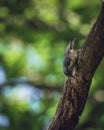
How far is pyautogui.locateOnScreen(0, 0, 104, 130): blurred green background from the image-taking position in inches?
273

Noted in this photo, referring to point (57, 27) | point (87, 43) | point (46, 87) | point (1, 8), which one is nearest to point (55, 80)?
point (46, 87)

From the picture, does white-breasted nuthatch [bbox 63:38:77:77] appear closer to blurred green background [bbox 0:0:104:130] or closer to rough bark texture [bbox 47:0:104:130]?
rough bark texture [bbox 47:0:104:130]

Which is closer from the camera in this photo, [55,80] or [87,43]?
[87,43]

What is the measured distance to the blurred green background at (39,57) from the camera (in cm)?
692

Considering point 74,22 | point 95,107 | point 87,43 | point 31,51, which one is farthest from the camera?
point 31,51

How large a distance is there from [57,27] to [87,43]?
491 cm

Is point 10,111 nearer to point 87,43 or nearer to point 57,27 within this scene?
point 57,27

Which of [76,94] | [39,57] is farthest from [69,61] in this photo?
[39,57]

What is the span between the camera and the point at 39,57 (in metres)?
7.97

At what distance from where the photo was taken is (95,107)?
6941 millimetres

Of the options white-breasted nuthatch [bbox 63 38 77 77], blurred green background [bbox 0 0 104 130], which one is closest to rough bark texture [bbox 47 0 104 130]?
white-breasted nuthatch [bbox 63 38 77 77]

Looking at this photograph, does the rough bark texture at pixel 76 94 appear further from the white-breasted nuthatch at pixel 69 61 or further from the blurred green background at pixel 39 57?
the blurred green background at pixel 39 57

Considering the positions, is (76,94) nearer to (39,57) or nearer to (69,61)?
(69,61)

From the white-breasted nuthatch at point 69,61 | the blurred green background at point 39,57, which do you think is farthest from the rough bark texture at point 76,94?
the blurred green background at point 39,57
